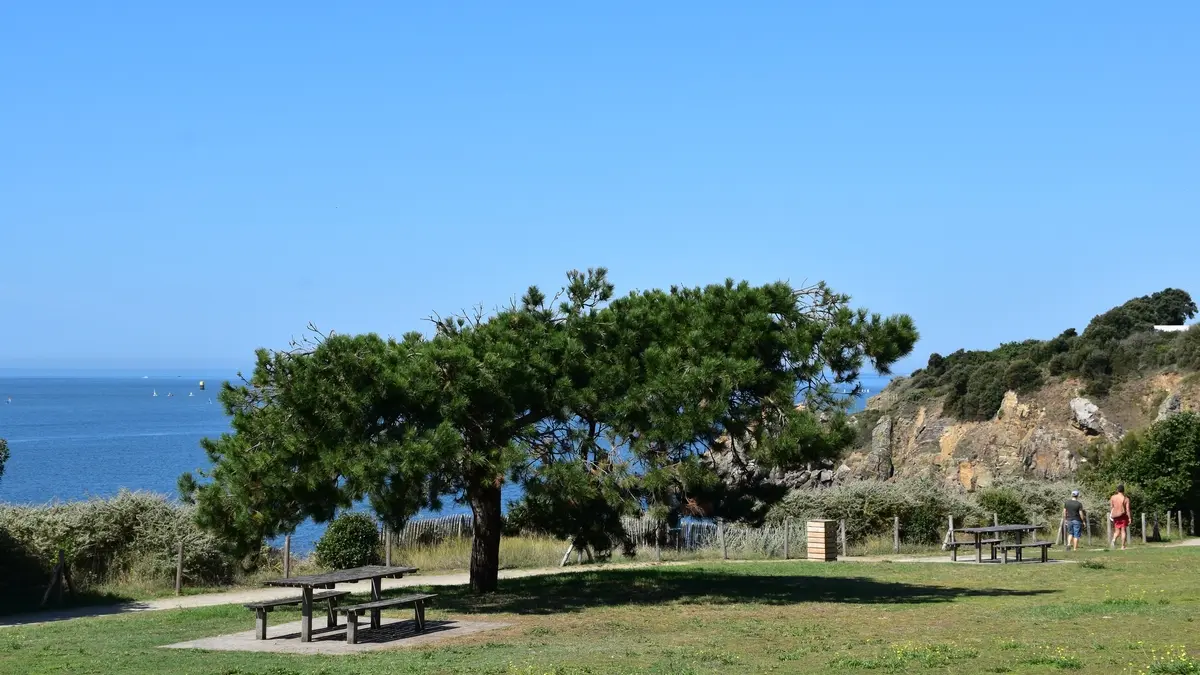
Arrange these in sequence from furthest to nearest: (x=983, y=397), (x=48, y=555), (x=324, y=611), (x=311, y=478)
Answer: (x=983, y=397)
(x=48, y=555)
(x=324, y=611)
(x=311, y=478)

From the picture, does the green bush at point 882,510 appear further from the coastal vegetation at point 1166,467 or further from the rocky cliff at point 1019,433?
the rocky cliff at point 1019,433

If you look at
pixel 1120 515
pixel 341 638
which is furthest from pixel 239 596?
pixel 1120 515

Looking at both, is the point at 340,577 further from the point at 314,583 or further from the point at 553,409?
the point at 553,409

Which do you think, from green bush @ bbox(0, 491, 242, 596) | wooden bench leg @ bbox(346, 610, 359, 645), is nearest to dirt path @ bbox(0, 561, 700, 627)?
green bush @ bbox(0, 491, 242, 596)

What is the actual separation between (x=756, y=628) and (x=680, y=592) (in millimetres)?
4899

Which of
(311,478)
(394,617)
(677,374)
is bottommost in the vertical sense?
(394,617)

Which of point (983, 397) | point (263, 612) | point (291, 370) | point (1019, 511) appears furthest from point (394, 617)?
point (983, 397)

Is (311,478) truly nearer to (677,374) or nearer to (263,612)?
A: (263,612)

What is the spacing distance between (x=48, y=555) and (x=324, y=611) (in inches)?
252

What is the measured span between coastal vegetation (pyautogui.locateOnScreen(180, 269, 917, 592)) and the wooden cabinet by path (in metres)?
7.72

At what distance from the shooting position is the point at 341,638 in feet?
53.2

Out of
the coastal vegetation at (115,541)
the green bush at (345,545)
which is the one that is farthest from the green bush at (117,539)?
the green bush at (345,545)

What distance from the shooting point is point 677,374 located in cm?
1869

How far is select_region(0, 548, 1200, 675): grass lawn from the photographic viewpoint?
41.9 feet
